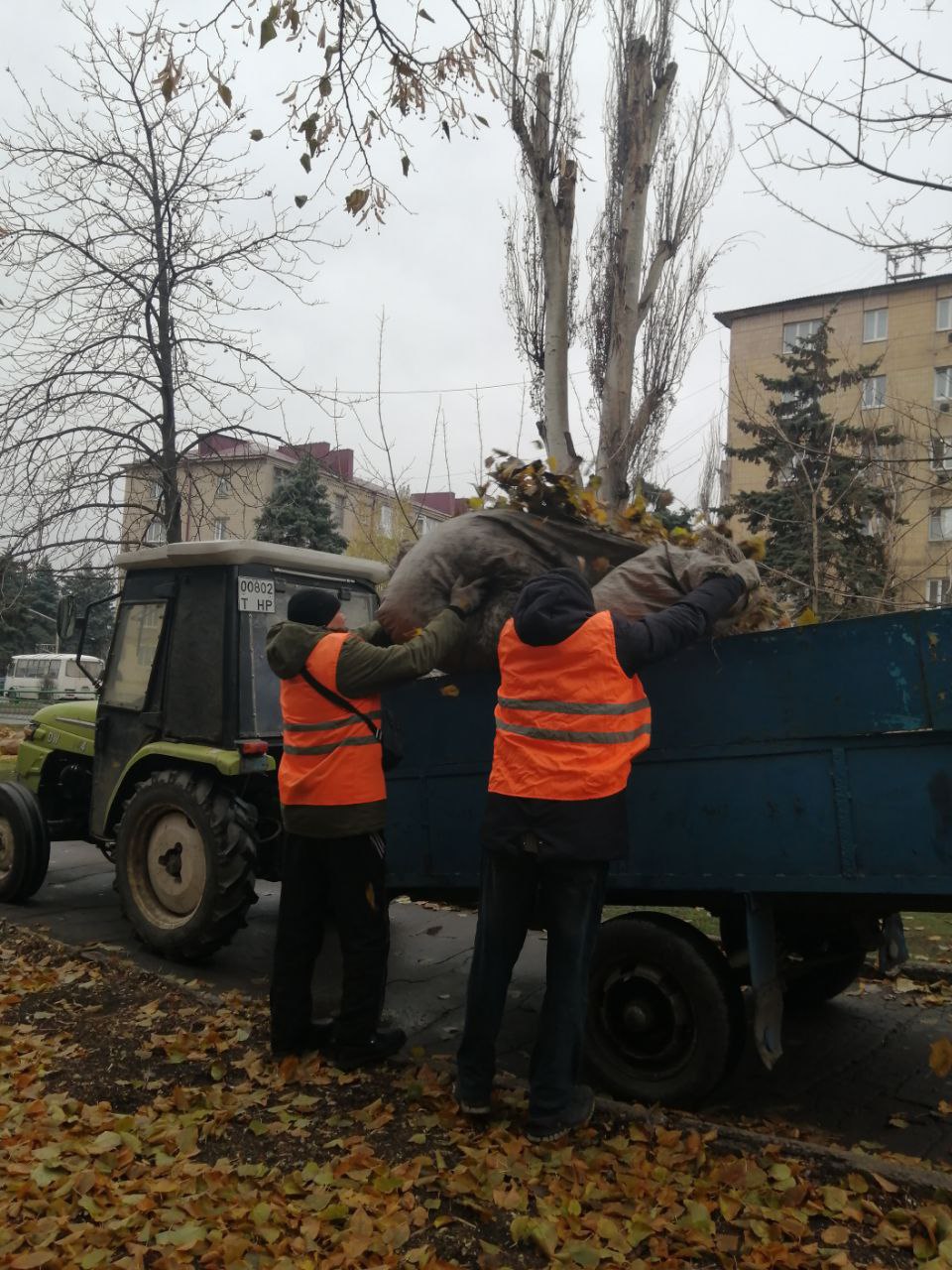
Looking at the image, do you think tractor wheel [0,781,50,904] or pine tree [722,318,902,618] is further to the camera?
pine tree [722,318,902,618]

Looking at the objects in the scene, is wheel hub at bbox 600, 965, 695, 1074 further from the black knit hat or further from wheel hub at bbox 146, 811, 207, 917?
wheel hub at bbox 146, 811, 207, 917

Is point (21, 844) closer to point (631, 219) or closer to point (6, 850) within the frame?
point (6, 850)

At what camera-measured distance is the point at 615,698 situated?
3582 millimetres

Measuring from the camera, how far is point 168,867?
5.97 meters

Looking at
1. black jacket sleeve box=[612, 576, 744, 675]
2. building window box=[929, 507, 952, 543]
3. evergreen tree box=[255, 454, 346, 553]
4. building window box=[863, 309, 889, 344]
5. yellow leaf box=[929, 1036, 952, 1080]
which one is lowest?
yellow leaf box=[929, 1036, 952, 1080]

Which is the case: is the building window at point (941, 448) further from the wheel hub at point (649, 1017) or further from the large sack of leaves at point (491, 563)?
the wheel hub at point (649, 1017)

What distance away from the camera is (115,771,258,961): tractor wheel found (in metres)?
5.61

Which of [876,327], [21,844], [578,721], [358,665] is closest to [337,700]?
[358,665]

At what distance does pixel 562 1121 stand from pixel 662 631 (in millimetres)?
1724

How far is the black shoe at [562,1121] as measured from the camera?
3549 millimetres

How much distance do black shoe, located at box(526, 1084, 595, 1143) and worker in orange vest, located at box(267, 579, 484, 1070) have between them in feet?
3.15

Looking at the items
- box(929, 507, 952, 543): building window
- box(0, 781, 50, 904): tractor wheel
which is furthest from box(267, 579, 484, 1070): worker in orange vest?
box(929, 507, 952, 543): building window

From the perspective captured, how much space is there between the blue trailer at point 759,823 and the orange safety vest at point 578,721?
272 mm

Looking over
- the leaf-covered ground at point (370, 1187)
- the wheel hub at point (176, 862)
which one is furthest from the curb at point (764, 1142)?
the wheel hub at point (176, 862)
